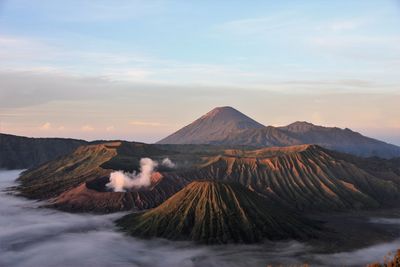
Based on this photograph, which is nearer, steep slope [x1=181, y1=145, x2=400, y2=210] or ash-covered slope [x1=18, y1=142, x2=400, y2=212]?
ash-covered slope [x1=18, y1=142, x2=400, y2=212]

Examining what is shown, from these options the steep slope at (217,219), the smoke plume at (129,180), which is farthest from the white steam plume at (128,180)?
the steep slope at (217,219)

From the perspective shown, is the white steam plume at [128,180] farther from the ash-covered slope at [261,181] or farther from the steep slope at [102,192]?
the ash-covered slope at [261,181]

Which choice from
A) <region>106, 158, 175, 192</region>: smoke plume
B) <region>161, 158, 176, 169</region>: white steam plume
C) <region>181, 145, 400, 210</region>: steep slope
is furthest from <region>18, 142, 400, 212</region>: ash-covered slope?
<region>106, 158, 175, 192</region>: smoke plume

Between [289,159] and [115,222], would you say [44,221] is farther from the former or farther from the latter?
[289,159]

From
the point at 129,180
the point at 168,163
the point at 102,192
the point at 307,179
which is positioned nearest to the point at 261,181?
the point at 307,179

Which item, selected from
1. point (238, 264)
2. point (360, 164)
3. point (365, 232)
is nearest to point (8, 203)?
point (238, 264)

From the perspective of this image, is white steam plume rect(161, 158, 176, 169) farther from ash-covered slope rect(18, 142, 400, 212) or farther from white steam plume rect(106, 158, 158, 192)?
white steam plume rect(106, 158, 158, 192)
